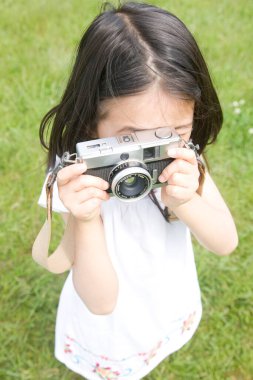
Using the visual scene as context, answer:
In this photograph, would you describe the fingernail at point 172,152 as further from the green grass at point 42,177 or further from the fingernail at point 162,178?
the green grass at point 42,177

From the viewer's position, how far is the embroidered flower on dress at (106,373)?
1.41m

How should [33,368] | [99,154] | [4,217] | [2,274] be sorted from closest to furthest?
[99,154]
[33,368]
[2,274]
[4,217]

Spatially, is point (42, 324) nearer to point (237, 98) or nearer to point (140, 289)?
point (140, 289)

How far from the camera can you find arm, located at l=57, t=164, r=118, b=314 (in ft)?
3.26

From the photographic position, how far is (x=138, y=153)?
0.99 metres

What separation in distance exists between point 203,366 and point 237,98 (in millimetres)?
1476

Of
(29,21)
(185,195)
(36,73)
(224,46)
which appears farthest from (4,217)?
(224,46)

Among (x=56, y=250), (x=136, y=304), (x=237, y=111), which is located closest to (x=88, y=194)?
(x=56, y=250)

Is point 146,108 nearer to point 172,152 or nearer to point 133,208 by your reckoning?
point 172,152

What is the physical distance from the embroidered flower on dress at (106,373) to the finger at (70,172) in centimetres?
68

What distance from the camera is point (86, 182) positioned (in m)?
0.98

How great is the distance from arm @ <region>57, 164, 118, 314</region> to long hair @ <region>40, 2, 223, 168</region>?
0.18 meters

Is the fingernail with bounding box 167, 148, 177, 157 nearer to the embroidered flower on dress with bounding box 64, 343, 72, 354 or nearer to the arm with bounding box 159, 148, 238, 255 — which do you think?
the arm with bounding box 159, 148, 238, 255

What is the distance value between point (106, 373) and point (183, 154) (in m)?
0.76
